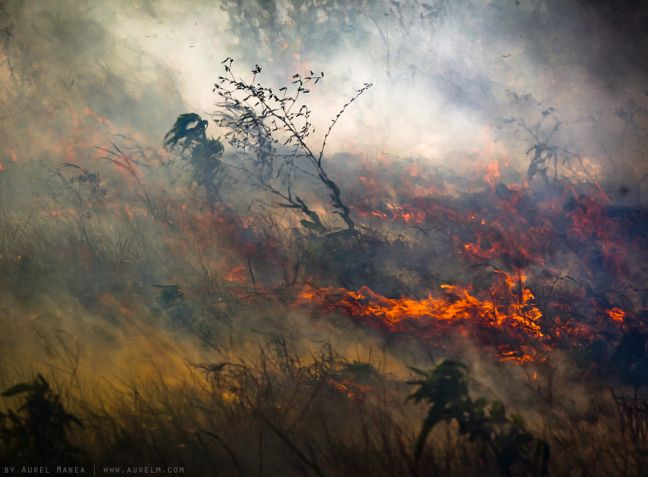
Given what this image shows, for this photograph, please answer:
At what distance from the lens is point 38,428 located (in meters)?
2.53

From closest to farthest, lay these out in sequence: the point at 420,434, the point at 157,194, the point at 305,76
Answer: the point at 420,434 < the point at 157,194 < the point at 305,76

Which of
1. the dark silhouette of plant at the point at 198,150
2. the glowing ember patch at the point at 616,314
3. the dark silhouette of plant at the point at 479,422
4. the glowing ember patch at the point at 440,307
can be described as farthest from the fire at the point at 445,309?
the dark silhouette of plant at the point at 198,150

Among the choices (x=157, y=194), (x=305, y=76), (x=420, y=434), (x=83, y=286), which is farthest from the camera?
(x=305, y=76)

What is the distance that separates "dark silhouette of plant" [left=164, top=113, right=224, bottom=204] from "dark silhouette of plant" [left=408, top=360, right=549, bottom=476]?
155 centimetres

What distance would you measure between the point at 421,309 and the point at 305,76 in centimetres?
152

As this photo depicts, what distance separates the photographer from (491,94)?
140 inches

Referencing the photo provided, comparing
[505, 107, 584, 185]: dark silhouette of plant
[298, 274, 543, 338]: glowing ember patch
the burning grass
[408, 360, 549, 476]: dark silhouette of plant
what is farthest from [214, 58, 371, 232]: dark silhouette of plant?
[505, 107, 584, 185]: dark silhouette of plant

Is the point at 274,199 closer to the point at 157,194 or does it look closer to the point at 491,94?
the point at 157,194

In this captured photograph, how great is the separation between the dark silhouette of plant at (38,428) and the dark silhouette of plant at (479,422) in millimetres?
1590

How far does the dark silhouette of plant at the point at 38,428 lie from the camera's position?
2.50 meters

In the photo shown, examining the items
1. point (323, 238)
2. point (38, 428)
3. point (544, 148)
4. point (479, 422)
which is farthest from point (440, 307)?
point (38, 428)

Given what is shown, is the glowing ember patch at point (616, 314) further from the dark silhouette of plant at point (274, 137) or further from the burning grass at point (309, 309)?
the dark silhouette of plant at point (274, 137)

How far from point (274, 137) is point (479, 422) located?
1.88m

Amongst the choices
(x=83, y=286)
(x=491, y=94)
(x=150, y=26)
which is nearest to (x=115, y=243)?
(x=83, y=286)
